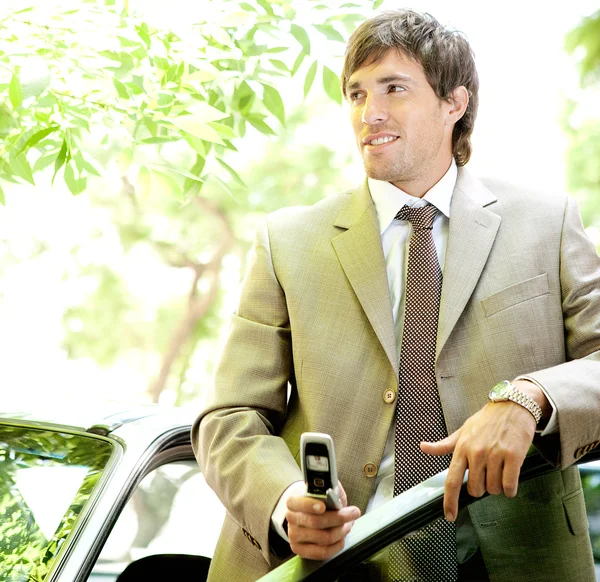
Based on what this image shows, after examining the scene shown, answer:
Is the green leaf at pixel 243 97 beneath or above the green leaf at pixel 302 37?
beneath

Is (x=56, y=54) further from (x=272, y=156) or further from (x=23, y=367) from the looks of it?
(x=23, y=367)

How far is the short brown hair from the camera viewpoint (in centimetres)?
233

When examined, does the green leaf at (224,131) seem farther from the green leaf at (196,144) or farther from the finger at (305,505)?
the finger at (305,505)

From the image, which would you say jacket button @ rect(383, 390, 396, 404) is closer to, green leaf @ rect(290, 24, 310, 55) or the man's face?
the man's face

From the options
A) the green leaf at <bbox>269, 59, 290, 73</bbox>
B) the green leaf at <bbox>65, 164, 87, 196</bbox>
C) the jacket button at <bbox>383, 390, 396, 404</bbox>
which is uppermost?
the green leaf at <bbox>269, 59, 290, 73</bbox>

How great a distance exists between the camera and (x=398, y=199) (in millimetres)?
2291

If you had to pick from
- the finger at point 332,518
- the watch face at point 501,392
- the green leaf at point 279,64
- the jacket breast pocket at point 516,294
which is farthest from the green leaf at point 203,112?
the finger at point 332,518

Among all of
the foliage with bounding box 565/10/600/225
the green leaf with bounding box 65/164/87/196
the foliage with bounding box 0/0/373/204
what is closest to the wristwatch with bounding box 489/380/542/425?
the foliage with bounding box 0/0/373/204

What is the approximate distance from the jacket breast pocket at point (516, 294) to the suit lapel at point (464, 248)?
53mm

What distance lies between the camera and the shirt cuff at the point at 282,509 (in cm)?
185

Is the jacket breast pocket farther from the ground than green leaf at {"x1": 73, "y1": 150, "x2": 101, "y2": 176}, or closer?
closer

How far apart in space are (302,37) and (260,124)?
351 mm

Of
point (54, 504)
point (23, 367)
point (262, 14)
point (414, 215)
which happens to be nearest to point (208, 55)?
point (262, 14)

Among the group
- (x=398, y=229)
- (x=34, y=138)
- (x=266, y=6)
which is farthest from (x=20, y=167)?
(x=398, y=229)
